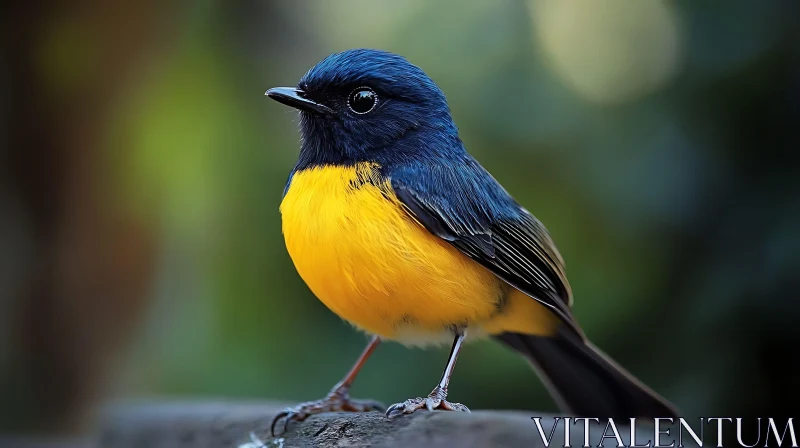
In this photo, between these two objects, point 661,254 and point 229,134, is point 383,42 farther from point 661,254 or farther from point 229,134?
point 661,254

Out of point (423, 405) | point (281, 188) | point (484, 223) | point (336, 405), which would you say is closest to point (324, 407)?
point (336, 405)

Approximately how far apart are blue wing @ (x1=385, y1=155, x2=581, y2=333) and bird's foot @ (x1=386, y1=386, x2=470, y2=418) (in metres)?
0.49

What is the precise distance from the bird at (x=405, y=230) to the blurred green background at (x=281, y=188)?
1.28 metres

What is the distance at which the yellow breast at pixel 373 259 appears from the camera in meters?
2.66

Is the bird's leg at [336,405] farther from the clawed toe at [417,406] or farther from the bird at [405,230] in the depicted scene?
the clawed toe at [417,406]

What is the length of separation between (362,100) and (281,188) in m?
2.23

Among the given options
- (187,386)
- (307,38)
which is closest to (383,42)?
(307,38)

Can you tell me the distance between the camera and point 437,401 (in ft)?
8.77

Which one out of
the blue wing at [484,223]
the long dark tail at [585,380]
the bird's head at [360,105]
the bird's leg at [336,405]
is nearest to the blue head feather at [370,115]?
the bird's head at [360,105]

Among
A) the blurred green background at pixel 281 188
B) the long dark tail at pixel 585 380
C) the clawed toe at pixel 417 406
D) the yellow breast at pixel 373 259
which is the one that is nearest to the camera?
the clawed toe at pixel 417 406

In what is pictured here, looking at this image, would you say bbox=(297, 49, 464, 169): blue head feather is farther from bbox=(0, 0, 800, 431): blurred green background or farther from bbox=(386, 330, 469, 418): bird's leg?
bbox=(0, 0, 800, 431): blurred green background

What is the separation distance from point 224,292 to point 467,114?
6.58 ft

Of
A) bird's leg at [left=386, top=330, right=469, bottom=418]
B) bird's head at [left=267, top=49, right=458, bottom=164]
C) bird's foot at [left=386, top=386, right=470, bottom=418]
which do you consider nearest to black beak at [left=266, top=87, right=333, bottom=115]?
bird's head at [left=267, top=49, right=458, bottom=164]

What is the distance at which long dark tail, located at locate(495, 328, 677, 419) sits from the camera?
126 inches
